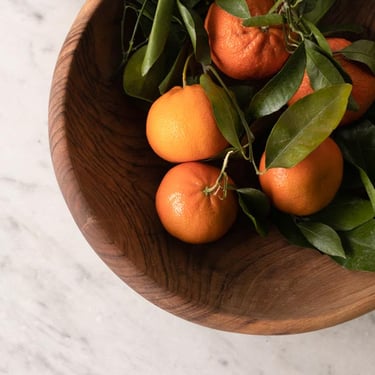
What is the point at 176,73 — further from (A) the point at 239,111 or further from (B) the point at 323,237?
(B) the point at 323,237

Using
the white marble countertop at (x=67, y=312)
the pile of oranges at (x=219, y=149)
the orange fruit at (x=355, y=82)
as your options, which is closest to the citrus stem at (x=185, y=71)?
the pile of oranges at (x=219, y=149)

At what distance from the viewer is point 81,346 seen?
2.85ft

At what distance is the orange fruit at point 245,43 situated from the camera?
69cm

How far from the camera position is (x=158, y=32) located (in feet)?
2.14

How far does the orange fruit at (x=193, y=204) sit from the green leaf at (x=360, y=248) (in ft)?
0.46

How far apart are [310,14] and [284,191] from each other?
202 millimetres

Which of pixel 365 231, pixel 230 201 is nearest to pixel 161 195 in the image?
pixel 230 201

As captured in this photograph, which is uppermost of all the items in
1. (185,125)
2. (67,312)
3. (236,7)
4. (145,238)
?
(236,7)

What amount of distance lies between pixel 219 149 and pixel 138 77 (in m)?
0.12

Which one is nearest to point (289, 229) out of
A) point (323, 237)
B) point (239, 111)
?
point (323, 237)

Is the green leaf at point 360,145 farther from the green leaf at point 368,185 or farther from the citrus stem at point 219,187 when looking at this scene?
the citrus stem at point 219,187

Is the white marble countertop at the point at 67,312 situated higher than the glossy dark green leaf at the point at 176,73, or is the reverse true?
the glossy dark green leaf at the point at 176,73

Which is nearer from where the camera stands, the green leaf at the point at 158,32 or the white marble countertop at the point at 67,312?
the green leaf at the point at 158,32

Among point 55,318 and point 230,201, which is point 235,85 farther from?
point 55,318
